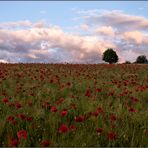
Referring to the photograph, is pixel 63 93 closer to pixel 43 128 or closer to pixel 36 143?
pixel 43 128

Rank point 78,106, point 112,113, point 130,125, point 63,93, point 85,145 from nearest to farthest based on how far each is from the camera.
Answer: point 85,145, point 130,125, point 112,113, point 78,106, point 63,93

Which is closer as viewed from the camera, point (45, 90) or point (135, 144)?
point (135, 144)

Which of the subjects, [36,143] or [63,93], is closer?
[36,143]

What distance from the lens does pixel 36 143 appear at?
562 centimetres

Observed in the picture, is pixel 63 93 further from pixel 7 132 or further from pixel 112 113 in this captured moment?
pixel 7 132

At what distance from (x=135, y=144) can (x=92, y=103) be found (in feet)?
7.97

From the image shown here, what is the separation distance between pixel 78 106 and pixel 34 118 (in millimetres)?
1550

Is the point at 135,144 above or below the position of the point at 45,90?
below

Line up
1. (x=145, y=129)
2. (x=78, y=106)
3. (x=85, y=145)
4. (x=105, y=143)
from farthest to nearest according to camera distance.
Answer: (x=78, y=106) < (x=145, y=129) < (x=105, y=143) < (x=85, y=145)

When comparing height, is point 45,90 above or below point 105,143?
above

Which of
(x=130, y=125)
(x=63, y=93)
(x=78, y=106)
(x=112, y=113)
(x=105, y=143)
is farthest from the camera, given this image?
(x=63, y=93)

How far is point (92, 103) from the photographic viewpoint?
8.25m

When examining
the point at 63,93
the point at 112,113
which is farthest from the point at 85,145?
the point at 63,93

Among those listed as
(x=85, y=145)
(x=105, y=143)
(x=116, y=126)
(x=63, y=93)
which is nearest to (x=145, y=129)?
(x=116, y=126)
